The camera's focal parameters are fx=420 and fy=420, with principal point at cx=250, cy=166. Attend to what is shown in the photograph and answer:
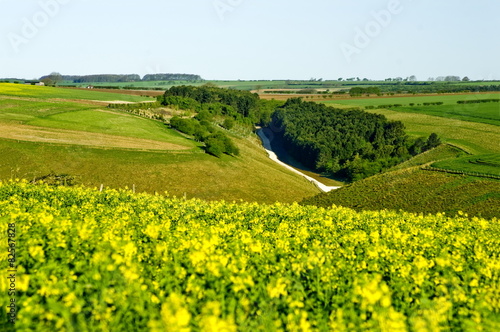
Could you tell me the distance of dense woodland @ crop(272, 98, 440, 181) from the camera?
11269 centimetres

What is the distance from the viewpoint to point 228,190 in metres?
68.9

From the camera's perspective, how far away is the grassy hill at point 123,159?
2500 inches

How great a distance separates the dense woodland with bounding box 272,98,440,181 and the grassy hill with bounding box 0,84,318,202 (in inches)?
1180

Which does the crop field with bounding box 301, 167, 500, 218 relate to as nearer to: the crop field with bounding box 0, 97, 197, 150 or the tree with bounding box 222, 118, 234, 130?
the crop field with bounding box 0, 97, 197, 150

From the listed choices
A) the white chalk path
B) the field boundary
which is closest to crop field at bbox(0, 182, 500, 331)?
the field boundary

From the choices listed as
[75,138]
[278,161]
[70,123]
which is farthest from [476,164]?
[70,123]

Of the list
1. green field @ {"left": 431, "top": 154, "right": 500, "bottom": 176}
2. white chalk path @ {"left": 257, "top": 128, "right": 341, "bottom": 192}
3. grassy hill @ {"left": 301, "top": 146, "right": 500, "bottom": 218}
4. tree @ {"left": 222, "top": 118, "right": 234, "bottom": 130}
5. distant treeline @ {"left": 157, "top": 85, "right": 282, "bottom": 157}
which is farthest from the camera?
tree @ {"left": 222, "top": 118, "right": 234, "bottom": 130}

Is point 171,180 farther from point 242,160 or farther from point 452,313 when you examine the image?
point 452,313

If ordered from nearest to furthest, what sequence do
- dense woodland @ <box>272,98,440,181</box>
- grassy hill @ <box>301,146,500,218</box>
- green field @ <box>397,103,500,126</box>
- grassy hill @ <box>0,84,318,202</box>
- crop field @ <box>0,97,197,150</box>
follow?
grassy hill @ <box>301,146,500,218</box> < grassy hill @ <box>0,84,318,202</box> < crop field @ <box>0,97,197,150</box> < dense woodland @ <box>272,98,440,181</box> < green field @ <box>397,103,500,126</box>

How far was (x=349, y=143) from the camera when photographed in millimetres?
125312

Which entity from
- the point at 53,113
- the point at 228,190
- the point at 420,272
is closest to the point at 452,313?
the point at 420,272

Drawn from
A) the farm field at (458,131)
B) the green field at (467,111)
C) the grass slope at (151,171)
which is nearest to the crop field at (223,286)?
the grass slope at (151,171)

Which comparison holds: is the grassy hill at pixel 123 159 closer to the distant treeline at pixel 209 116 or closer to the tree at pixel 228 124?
the distant treeline at pixel 209 116

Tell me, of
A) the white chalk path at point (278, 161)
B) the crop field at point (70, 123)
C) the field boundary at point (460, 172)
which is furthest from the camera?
the white chalk path at point (278, 161)
